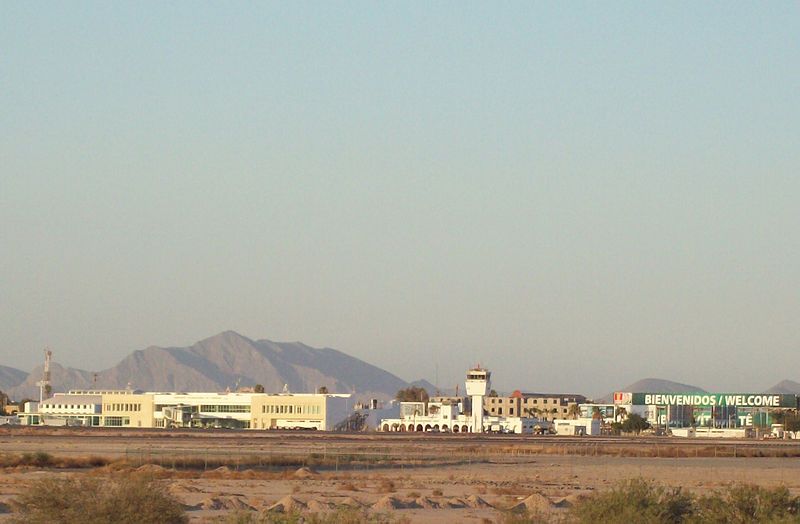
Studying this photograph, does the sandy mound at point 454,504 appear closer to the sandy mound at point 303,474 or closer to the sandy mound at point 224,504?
the sandy mound at point 224,504

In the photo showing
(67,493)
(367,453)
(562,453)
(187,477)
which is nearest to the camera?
(67,493)

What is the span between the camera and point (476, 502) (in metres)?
43.6

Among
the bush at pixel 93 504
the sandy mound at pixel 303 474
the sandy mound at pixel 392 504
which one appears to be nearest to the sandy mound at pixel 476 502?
the sandy mound at pixel 392 504

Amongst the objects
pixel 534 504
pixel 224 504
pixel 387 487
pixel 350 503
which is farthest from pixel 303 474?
pixel 534 504

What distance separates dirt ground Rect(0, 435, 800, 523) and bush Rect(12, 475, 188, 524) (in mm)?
1348

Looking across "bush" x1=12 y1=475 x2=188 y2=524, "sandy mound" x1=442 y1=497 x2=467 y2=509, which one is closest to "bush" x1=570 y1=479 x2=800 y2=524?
"bush" x1=12 y1=475 x2=188 y2=524

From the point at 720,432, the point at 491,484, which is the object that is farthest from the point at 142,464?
the point at 720,432

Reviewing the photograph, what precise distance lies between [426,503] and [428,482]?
41.9ft

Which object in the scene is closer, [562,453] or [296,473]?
[296,473]

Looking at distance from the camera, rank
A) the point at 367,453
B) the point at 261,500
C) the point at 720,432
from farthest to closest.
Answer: the point at 720,432
the point at 367,453
the point at 261,500

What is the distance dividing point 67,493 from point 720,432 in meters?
178

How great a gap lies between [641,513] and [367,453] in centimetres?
5734

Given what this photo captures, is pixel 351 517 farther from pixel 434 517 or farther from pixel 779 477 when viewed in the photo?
pixel 779 477

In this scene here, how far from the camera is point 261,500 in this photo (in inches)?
1656
